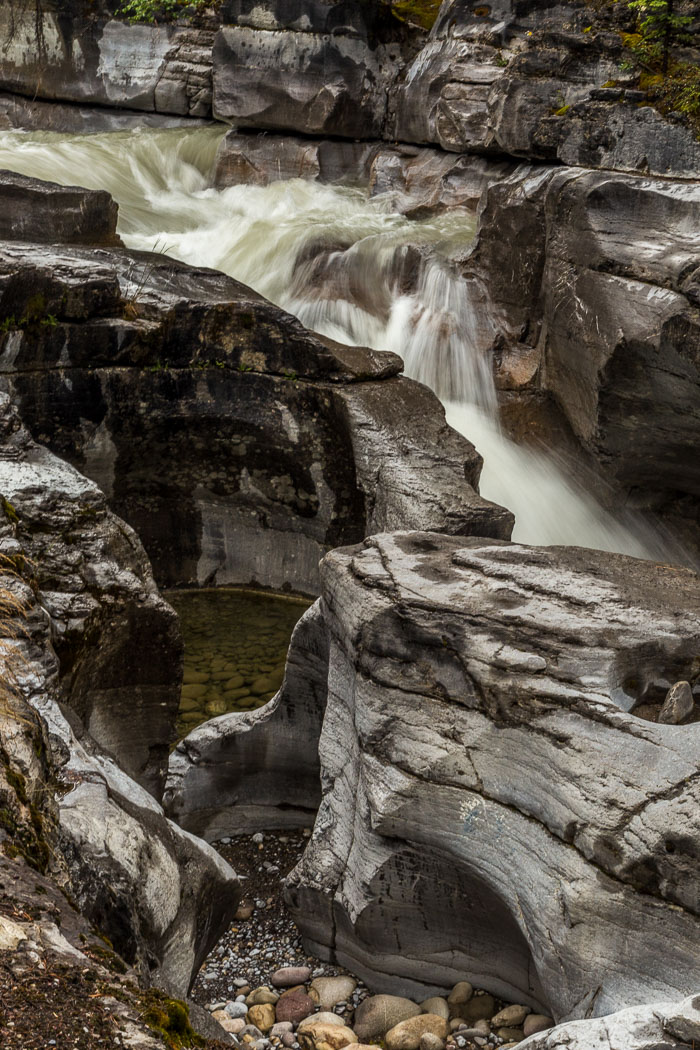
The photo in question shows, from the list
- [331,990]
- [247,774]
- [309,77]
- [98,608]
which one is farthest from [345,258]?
[331,990]

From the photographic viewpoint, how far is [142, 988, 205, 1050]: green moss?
2.09m

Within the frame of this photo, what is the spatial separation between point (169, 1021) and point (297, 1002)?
2768mm

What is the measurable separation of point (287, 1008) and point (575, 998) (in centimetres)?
144

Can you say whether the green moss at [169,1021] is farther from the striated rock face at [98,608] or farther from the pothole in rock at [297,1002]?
the striated rock face at [98,608]

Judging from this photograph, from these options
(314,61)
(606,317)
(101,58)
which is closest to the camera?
(606,317)

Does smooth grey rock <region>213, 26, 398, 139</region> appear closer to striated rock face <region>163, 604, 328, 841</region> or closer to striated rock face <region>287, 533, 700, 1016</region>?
striated rock face <region>163, 604, 328, 841</region>

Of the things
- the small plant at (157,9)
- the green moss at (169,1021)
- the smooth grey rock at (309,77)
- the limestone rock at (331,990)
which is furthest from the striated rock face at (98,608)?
the small plant at (157,9)

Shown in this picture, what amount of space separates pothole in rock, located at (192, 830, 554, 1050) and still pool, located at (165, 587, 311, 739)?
6.94 feet

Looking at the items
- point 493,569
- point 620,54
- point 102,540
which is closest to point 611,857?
point 493,569

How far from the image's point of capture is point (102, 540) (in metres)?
5.98

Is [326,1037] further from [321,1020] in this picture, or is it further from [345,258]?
[345,258]

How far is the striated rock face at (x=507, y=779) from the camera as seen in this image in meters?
3.73

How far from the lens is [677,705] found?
4121mm

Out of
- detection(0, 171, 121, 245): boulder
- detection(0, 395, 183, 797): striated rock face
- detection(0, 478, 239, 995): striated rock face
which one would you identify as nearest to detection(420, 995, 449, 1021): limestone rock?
detection(0, 478, 239, 995): striated rock face
